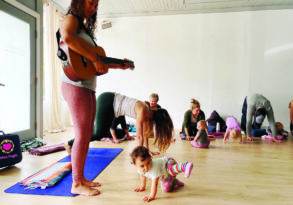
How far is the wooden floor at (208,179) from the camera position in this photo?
66.4 inches

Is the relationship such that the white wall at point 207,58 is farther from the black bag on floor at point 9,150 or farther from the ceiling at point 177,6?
the black bag on floor at point 9,150

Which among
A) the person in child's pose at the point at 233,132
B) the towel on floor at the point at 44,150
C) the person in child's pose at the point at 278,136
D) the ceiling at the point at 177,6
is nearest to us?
the towel on floor at the point at 44,150

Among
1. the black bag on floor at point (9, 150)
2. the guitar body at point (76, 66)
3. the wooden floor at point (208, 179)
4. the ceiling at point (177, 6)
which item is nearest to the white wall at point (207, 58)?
the ceiling at point (177, 6)

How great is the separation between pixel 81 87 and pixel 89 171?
0.91 meters

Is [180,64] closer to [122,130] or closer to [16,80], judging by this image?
[122,130]

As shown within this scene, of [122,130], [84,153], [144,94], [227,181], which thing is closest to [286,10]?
[144,94]

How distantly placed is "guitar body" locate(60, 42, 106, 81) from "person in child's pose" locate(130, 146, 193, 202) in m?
0.58

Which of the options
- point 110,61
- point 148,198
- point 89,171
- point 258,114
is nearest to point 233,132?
point 258,114

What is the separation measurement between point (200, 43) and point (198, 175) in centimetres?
342

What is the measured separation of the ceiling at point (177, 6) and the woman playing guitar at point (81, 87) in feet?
10.4

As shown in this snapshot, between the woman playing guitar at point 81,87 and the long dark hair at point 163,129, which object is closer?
the woman playing guitar at point 81,87

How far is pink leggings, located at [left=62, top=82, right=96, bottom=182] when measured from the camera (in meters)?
1.65

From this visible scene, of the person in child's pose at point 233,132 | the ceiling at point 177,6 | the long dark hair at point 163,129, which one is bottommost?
the person in child's pose at point 233,132

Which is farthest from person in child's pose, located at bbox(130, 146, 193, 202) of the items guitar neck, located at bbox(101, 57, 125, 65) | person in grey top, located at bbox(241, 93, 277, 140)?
person in grey top, located at bbox(241, 93, 277, 140)
